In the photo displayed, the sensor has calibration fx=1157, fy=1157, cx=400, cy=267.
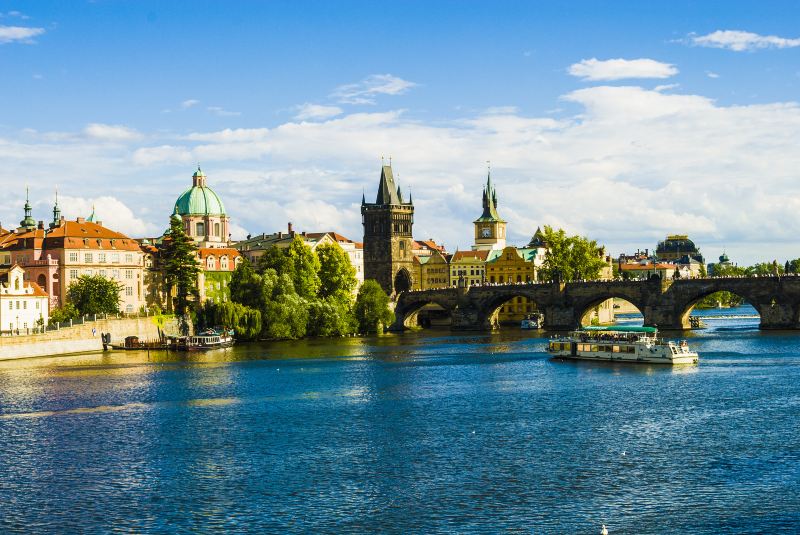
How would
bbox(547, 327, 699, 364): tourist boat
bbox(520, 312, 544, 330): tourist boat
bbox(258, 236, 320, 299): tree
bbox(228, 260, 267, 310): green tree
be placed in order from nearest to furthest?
bbox(547, 327, 699, 364): tourist boat
bbox(228, 260, 267, 310): green tree
bbox(258, 236, 320, 299): tree
bbox(520, 312, 544, 330): tourist boat

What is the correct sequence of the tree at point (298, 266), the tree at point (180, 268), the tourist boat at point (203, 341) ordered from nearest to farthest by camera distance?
the tourist boat at point (203, 341)
the tree at point (180, 268)
the tree at point (298, 266)

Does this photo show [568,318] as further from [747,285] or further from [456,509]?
[456,509]

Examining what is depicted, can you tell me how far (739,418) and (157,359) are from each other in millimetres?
65319

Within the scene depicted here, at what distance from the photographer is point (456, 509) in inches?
1817

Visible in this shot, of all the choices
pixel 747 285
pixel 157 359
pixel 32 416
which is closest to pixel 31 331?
pixel 157 359

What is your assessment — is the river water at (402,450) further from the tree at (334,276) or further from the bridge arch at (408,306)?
the bridge arch at (408,306)

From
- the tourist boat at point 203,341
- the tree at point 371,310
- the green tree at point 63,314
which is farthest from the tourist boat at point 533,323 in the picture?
the green tree at point 63,314

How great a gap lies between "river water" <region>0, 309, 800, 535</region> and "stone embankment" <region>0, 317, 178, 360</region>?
12.6 metres

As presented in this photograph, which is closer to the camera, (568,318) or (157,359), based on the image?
(157,359)

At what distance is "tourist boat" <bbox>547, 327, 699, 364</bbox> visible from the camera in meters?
105

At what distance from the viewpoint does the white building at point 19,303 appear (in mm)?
123312

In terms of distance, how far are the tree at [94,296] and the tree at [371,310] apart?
3410 cm

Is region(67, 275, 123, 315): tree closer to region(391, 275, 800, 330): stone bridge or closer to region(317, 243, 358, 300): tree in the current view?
region(317, 243, 358, 300): tree

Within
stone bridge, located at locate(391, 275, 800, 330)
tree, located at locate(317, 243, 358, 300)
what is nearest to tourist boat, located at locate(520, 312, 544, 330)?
stone bridge, located at locate(391, 275, 800, 330)
